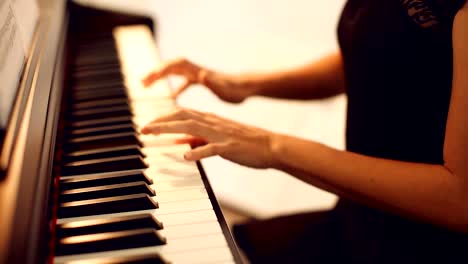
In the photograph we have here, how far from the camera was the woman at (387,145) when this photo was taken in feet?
2.68

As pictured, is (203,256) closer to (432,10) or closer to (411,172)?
(411,172)

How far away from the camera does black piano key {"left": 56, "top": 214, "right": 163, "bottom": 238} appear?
2.48 feet

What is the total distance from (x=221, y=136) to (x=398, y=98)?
34cm

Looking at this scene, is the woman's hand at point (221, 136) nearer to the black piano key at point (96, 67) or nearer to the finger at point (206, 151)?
the finger at point (206, 151)

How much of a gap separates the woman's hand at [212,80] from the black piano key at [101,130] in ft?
0.78

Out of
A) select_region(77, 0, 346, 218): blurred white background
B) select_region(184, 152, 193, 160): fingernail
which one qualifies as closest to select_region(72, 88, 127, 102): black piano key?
select_region(184, 152, 193, 160): fingernail

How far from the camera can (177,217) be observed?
32.2 inches

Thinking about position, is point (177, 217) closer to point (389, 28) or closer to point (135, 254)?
point (135, 254)

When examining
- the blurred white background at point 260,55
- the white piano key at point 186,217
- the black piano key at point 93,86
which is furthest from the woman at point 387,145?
the blurred white background at point 260,55

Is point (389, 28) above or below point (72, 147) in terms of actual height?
above

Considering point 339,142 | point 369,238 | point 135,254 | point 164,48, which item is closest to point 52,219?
point 135,254

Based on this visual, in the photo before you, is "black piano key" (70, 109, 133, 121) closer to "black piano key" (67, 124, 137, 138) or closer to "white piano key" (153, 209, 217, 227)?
"black piano key" (67, 124, 137, 138)

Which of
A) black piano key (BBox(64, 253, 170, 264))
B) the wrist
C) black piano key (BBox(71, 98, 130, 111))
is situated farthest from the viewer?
black piano key (BBox(71, 98, 130, 111))

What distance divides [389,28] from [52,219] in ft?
2.18
